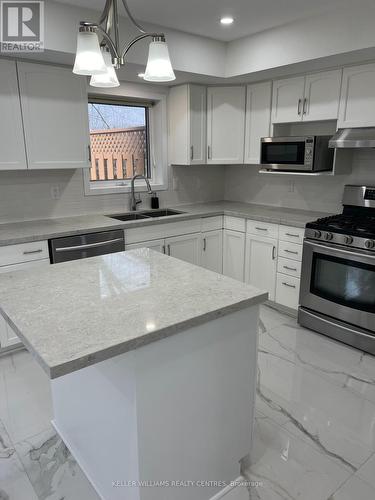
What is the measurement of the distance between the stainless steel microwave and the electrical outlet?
2019 mm

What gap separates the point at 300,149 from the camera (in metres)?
3.26

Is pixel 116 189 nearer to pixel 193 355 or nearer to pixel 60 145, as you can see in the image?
pixel 60 145

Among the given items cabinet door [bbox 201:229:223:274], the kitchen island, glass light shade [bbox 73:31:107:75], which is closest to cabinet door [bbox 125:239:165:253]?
cabinet door [bbox 201:229:223:274]

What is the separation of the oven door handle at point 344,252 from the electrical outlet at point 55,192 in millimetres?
2297

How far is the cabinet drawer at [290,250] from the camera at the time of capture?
3270 mm

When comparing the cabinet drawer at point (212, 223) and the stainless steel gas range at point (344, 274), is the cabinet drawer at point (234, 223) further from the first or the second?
the stainless steel gas range at point (344, 274)

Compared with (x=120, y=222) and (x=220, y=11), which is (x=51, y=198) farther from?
(x=220, y=11)

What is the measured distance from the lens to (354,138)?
9.43 feet

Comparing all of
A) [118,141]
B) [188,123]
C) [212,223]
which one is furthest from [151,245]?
[188,123]

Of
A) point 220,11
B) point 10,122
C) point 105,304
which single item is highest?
point 220,11

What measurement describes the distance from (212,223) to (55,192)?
161 centimetres

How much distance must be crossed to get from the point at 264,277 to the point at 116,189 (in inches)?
69.9

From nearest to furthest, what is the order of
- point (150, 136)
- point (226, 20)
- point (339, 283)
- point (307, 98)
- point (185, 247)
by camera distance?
point (226, 20) → point (339, 283) → point (307, 98) → point (185, 247) → point (150, 136)

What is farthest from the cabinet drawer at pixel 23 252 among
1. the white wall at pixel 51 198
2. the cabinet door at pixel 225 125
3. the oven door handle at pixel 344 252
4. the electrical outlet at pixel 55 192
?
the oven door handle at pixel 344 252
